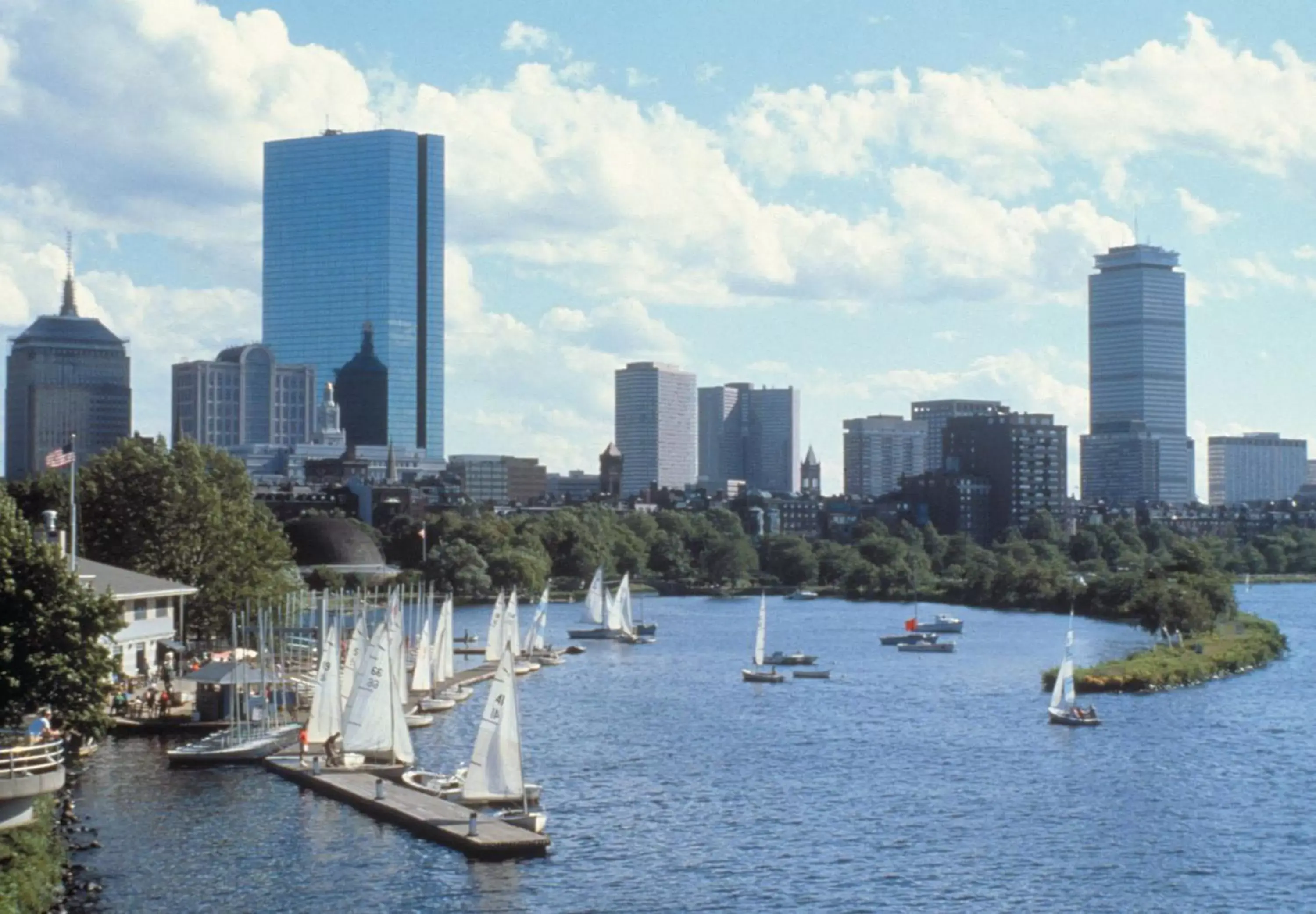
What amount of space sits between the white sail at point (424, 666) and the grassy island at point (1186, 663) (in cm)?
3613

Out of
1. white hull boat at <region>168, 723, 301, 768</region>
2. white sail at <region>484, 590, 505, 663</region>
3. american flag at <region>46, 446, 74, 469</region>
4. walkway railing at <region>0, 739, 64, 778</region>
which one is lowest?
white hull boat at <region>168, 723, 301, 768</region>

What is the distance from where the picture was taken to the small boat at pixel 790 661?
135m

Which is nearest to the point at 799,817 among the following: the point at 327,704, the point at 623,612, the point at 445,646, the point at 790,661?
the point at 327,704

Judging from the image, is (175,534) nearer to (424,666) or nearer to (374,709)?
(424,666)

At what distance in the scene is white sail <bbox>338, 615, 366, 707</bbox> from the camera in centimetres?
8362

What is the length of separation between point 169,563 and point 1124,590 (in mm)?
107815

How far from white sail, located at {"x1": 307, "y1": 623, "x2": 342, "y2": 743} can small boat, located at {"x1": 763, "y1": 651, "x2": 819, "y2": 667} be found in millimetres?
54011

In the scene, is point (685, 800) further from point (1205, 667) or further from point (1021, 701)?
point (1205, 667)

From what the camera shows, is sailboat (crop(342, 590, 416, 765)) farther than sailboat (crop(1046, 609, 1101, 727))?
No

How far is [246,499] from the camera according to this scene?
435 feet

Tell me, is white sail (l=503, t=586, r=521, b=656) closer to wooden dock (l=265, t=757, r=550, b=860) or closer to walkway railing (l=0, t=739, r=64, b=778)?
wooden dock (l=265, t=757, r=550, b=860)

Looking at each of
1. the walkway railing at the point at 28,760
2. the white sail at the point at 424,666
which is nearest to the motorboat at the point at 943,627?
the white sail at the point at 424,666

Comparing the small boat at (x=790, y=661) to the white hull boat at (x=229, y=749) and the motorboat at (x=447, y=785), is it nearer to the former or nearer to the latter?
the white hull boat at (x=229, y=749)

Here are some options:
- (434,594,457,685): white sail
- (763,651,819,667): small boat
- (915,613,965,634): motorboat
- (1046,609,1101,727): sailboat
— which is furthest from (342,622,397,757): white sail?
(915,613,965,634): motorboat
